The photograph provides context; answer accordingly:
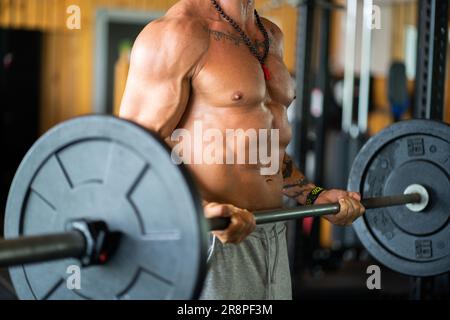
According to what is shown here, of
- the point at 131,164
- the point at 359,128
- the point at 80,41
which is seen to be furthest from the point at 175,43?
the point at 80,41

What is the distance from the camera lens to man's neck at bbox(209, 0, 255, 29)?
1.65 m

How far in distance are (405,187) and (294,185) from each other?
0.37m

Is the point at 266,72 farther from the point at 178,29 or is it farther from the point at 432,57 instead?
the point at 432,57

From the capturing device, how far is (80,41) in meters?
6.53

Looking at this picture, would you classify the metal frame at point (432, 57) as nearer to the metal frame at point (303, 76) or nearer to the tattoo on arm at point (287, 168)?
the tattoo on arm at point (287, 168)

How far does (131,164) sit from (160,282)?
21 cm

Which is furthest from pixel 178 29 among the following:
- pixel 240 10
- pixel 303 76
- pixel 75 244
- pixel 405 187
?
pixel 303 76

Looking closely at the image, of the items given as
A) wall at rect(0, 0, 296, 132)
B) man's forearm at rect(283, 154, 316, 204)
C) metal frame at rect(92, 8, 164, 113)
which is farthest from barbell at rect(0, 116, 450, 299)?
wall at rect(0, 0, 296, 132)

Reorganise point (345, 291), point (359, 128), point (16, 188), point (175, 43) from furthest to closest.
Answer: point (359, 128), point (345, 291), point (175, 43), point (16, 188)

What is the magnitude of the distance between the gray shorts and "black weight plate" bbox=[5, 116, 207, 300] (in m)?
0.43

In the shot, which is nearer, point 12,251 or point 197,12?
point 12,251

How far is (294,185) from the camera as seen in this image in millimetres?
1902

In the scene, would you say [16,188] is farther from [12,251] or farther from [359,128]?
[359,128]
